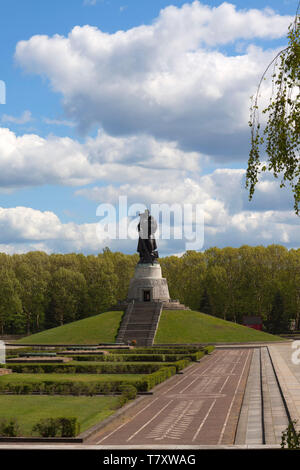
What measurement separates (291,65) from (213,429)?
12.1 m

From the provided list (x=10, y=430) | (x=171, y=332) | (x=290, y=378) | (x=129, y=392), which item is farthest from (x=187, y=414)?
(x=171, y=332)

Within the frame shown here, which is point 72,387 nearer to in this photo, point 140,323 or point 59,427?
point 59,427

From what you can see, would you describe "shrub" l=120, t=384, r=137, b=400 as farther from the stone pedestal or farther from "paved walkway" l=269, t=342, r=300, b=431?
the stone pedestal

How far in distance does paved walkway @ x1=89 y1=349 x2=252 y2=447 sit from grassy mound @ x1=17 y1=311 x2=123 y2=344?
3047 cm

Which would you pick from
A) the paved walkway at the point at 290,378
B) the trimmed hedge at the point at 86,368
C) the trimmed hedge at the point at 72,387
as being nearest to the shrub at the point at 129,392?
the trimmed hedge at the point at 72,387

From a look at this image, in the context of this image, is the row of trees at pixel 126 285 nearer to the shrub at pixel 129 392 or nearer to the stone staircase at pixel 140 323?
the stone staircase at pixel 140 323

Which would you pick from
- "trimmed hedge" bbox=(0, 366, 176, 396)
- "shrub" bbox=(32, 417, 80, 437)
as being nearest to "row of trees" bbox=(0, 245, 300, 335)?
"trimmed hedge" bbox=(0, 366, 176, 396)

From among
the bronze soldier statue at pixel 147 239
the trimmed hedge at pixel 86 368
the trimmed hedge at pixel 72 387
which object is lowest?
the trimmed hedge at pixel 86 368

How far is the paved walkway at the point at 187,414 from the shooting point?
17.1m

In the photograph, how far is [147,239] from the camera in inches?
3095

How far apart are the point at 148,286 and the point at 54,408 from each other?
5252 centimetres

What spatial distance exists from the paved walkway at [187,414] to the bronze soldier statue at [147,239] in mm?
42792
